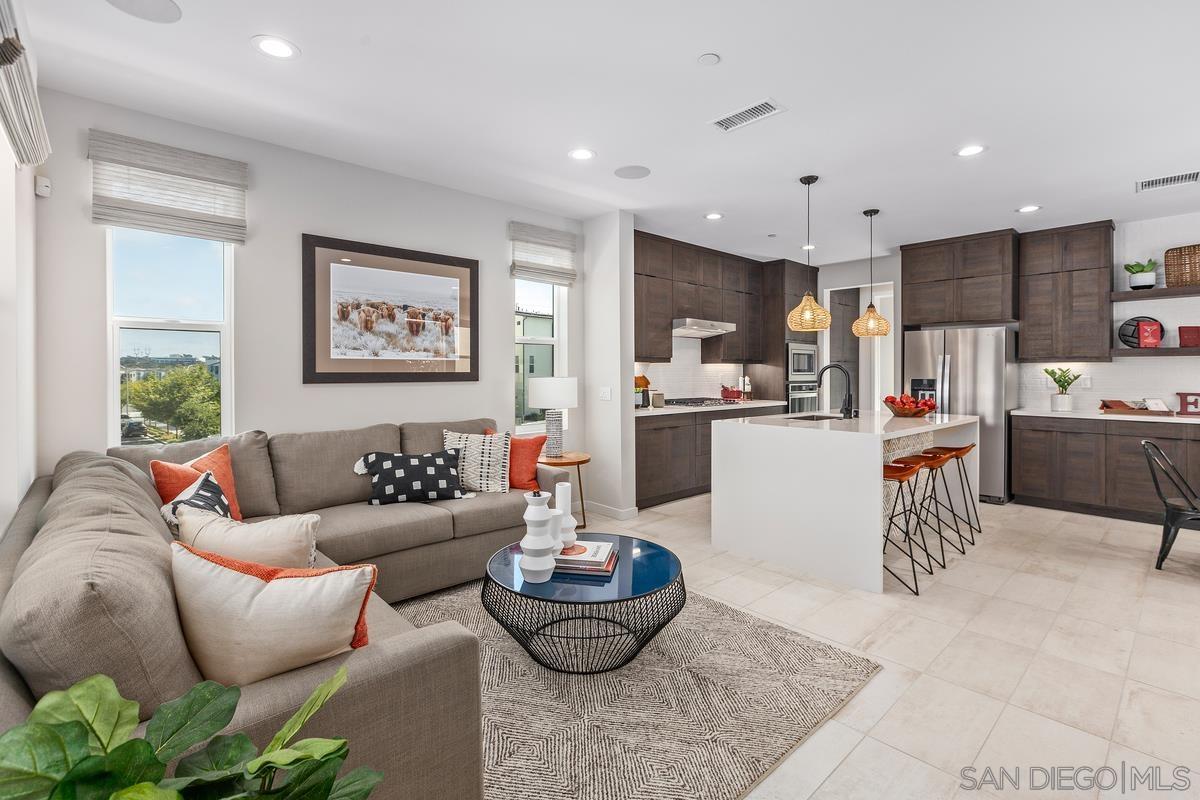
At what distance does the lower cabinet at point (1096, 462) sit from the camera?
4645mm

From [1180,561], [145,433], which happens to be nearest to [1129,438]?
[1180,561]

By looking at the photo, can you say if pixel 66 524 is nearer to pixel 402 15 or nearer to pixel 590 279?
pixel 402 15

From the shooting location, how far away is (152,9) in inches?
90.0

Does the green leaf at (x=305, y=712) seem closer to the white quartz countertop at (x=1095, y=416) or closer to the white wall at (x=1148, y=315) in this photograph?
the white quartz countertop at (x=1095, y=416)

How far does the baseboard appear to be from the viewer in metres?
4.98

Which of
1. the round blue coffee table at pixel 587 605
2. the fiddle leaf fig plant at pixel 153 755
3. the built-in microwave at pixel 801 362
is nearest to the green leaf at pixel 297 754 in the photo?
the fiddle leaf fig plant at pixel 153 755

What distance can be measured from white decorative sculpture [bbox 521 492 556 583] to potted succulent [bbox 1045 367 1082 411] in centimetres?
528

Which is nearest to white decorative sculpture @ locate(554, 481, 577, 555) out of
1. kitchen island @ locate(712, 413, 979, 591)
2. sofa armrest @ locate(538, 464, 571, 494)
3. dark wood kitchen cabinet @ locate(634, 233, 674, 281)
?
sofa armrest @ locate(538, 464, 571, 494)

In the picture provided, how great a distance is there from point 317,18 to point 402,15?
1.12 ft

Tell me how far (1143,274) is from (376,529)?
6.34 m

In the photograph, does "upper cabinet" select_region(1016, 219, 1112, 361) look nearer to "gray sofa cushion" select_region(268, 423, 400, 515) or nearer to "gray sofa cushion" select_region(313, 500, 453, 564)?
"gray sofa cushion" select_region(313, 500, 453, 564)

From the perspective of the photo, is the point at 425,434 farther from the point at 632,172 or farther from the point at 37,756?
the point at 37,756

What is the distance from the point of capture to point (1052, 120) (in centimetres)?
317

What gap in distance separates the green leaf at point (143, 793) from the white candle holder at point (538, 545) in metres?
1.91
